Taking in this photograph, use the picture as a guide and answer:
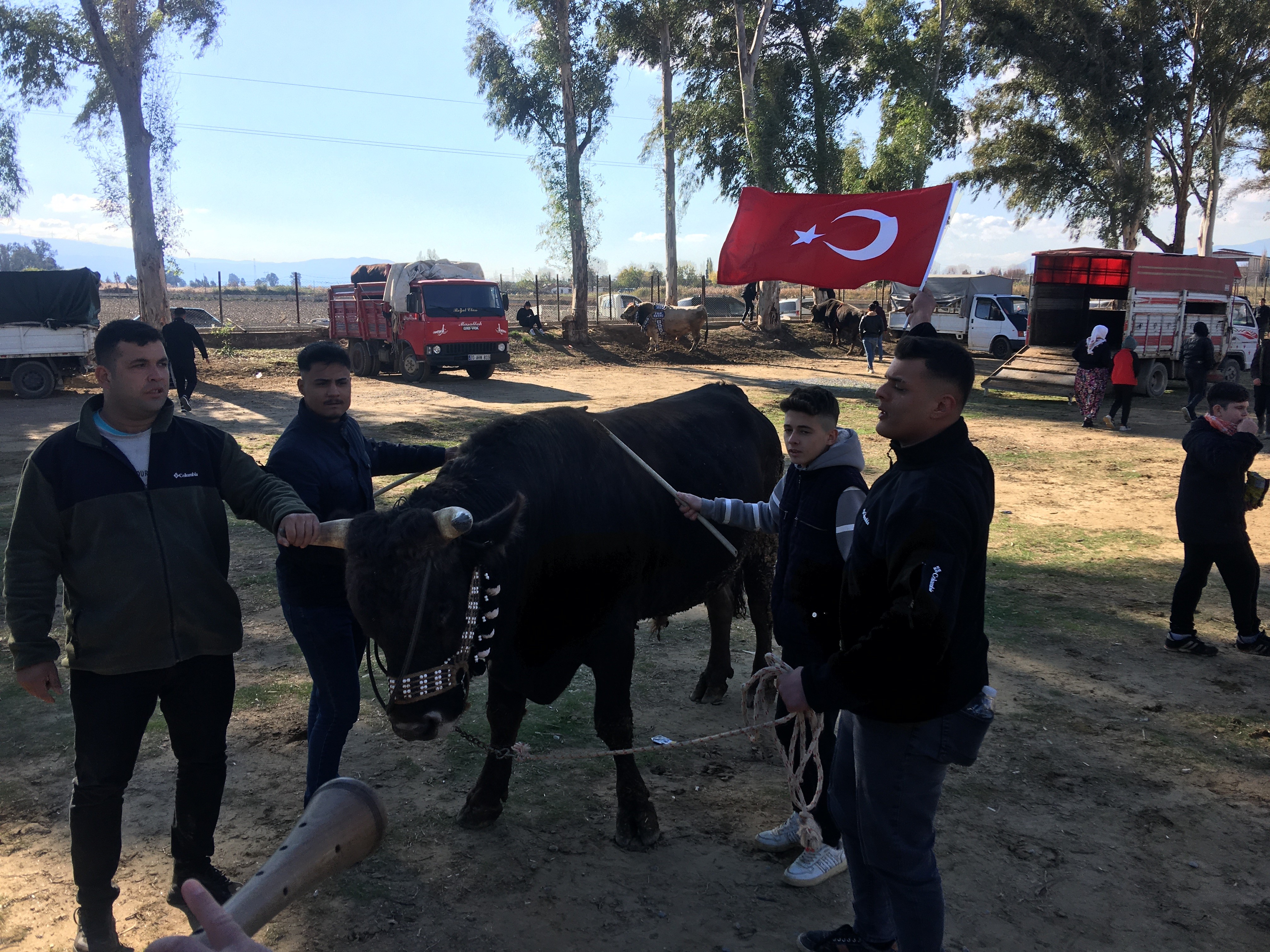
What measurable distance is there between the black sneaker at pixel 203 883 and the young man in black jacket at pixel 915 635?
231 cm

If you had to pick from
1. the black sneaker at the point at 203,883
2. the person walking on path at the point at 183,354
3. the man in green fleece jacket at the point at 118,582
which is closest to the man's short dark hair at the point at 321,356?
the man in green fleece jacket at the point at 118,582

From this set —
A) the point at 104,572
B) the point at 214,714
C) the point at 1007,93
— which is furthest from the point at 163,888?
the point at 1007,93

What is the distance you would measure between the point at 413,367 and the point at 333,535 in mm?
19503

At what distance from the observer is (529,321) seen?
29.7 meters

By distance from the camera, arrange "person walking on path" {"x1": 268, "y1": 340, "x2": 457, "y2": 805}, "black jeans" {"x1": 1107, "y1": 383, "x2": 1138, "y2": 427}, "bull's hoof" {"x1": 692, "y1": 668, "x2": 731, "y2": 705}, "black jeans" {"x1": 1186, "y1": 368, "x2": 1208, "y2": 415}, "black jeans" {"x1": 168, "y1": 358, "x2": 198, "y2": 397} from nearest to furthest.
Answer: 1. "person walking on path" {"x1": 268, "y1": 340, "x2": 457, "y2": 805}
2. "bull's hoof" {"x1": 692, "y1": 668, "x2": 731, "y2": 705}
3. "black jeans" {"x1": 1107, "y1": 383, "x2": 1138, "y2": 427}
4. "black jeans" {"x1": 1186, "y1": 368, "x2": 1208, "y2": 415}
5. "black jeans" {"x1": 168, "y1": 358, "x2": 198, "y2": 397}

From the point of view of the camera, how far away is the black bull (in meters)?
2.86

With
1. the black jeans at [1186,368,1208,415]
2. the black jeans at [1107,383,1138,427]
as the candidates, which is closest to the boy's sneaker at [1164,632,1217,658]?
the black jeans at [1107,383,1138,427]

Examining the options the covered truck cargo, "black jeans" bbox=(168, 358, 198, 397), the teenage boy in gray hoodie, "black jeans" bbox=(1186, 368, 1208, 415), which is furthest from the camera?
the covered truck cargo

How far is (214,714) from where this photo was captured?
121 inches

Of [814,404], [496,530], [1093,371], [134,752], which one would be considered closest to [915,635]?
[814,404]

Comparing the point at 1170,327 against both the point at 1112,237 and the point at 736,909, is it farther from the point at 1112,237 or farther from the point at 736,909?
the point at 736,909

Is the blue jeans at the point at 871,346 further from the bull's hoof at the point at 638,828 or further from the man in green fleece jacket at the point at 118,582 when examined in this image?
the man in green fleece jacket at the point at 118,582

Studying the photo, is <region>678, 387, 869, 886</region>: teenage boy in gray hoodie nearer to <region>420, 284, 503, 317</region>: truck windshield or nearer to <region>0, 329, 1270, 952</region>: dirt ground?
<region>0, 329, 1270, 952</region>: dirt ground

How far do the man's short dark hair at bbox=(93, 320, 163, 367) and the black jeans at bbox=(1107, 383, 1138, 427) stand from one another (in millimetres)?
15118
